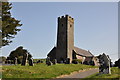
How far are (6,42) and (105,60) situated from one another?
19.1 m

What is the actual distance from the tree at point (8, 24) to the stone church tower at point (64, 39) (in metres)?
28.3

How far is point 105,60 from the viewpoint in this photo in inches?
706

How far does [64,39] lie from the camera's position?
60.2m

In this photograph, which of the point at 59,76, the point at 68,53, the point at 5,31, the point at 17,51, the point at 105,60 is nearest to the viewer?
the point at 59,76

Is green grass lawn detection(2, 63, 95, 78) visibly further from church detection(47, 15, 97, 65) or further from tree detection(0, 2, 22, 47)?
church detection(47, 15, 97, 65)

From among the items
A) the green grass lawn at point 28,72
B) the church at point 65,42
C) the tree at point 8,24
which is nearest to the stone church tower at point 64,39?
the church at point 65,42

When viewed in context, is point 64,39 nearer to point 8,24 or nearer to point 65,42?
point 65,42

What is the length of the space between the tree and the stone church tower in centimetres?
2833

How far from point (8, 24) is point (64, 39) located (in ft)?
103

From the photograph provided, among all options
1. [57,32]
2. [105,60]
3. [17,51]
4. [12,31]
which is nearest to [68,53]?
[57,32]

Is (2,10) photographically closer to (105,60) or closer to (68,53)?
(105,60)

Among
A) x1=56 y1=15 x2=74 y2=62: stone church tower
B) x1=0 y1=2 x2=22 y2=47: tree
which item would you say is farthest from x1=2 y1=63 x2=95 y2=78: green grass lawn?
x1=56 y1=15 x2=74 y2=62: stone church tower

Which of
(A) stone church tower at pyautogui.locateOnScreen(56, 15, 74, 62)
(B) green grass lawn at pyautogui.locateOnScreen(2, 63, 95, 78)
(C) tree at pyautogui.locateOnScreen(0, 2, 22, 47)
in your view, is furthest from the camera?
(A) stone church tower at pyautogui.locateOnScreen(56, 15, 74, 62)

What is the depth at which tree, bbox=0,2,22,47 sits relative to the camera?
99.2 ft
